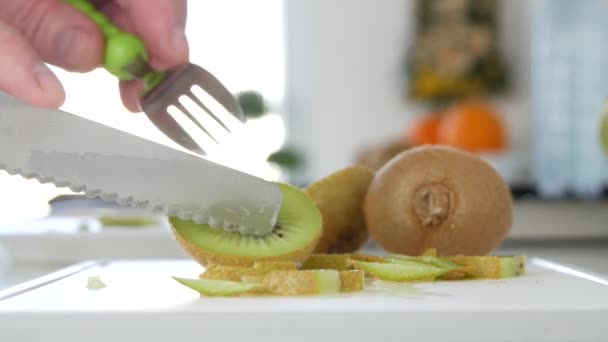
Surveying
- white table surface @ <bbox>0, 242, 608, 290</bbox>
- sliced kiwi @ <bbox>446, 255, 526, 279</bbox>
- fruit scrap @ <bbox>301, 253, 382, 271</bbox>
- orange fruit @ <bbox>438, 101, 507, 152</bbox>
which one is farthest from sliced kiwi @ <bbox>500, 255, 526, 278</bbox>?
orange fruit @ <bbox>438, 101, 507, 152</bbox>

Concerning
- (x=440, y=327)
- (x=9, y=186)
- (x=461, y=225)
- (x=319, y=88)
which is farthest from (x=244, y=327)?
(x=319, y=88)

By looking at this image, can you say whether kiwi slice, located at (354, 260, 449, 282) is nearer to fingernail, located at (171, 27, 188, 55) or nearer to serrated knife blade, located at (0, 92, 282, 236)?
serrated knife blade, located at (0, 92, 282, 236)

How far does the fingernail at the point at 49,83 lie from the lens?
91 cm

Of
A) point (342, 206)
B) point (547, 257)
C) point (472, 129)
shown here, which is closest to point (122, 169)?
point (342, 206)

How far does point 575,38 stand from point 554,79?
243 millimetres

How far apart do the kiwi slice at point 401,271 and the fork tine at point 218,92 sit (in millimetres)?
287

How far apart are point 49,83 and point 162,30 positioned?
268mm

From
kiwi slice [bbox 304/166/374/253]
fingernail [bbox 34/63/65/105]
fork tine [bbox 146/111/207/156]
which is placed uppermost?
fingernail [bbox 34/63/65/105]

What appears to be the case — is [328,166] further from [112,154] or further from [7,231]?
[112,154]

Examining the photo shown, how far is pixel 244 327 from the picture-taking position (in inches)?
28.5

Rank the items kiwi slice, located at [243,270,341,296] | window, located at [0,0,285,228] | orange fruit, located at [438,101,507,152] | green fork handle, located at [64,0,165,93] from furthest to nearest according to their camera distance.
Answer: window, located at [0,0,285,228] < orange fruit, located at [438,101,507,152] < green fork handle, located at [64,0,165,93] < kiwi slice, located at [243,270,341,296]

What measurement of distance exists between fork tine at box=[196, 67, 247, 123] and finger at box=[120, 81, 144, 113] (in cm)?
8

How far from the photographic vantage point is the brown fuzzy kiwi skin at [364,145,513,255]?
108 cm

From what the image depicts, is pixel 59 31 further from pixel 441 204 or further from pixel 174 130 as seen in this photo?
pixel 441 204
